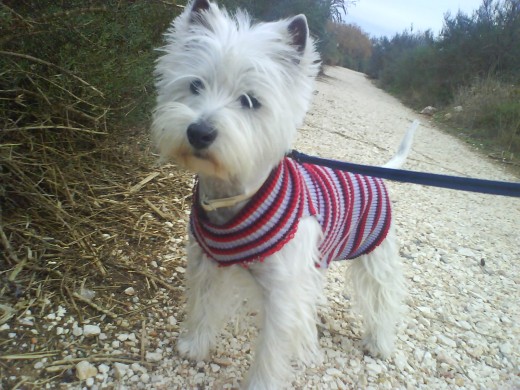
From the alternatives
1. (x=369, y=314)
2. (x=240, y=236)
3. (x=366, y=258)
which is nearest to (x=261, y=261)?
(x=240, y=236)

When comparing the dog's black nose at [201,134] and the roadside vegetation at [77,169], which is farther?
the roadside vegetation at [77,169]

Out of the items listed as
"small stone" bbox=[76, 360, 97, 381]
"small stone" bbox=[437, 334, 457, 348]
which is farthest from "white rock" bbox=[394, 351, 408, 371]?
"small stone" bbox=[76, 360, 97, 381]

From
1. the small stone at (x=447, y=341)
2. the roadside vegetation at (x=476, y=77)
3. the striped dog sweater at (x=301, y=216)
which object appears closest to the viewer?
the striped dog sweater at (x=301, y=216)

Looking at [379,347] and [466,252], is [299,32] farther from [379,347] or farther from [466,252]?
[466,252]

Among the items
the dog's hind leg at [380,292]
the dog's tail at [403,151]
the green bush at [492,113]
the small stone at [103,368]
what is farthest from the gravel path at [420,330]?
the green bush at [492,113]

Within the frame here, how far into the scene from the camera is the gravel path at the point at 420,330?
2535 millimetres

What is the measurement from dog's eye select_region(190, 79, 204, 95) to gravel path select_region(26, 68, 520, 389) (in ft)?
4.80

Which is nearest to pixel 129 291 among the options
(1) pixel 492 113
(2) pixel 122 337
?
(2) pixel 122 337

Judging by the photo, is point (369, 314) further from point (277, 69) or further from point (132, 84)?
point (132, 84)

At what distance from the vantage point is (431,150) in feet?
32.5

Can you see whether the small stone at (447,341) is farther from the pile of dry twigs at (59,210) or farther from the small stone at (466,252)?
the pile of dry twigs at (59,210)

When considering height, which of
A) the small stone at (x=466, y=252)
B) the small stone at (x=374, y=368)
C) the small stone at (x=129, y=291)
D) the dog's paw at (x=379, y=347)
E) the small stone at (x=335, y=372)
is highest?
the small stone at (x=466, y=252)

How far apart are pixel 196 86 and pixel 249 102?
10.3 inches

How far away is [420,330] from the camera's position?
11.1 ft
